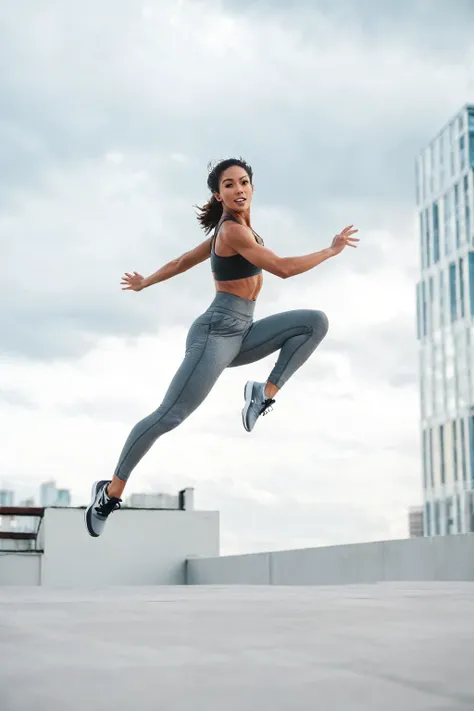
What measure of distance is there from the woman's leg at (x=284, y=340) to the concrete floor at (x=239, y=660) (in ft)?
10.3

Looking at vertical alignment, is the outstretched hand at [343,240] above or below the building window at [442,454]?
below

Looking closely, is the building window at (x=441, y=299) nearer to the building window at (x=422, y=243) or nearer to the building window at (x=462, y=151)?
the building window at (x=422, y=243)

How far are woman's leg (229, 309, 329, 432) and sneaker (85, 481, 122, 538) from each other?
3.87 ft

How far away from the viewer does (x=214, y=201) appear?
6.11m

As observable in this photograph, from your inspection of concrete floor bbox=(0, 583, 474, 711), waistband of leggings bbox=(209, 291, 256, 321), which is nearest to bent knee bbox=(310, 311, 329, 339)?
waistband of leggings bbox=(209, 291, 256, 321)

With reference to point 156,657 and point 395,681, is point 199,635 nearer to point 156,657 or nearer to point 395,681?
point 156,657

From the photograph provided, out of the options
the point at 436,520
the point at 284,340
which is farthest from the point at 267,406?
the point at 436,520

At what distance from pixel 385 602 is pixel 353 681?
5.76 ft

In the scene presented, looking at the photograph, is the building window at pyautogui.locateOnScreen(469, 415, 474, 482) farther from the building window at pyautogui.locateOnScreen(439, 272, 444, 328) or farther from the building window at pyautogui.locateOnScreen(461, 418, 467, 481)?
the building window at pyautogui.locateOnScreen(439, 272, 444, 328)

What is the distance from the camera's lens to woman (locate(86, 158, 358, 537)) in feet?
17.4

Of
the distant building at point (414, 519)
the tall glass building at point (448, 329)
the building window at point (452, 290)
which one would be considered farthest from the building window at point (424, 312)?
the distant building at point (414, 519)

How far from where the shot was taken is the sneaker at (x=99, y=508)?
582 centimetres

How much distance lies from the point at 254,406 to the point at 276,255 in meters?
1.02

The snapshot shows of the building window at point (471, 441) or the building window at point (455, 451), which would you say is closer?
the building window at point (471, 441)
